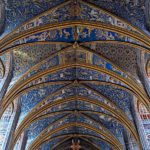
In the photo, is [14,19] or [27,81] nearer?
[14,19]

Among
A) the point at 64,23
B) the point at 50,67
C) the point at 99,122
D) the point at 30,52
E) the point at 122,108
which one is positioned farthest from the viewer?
the point at 99,122

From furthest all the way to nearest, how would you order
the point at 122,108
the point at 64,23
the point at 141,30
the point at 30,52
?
the point at 122,108 < the point at 30,52 < the point at 64,23 < the point at 141,30

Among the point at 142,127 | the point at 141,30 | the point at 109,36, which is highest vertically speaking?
the point at 109,36

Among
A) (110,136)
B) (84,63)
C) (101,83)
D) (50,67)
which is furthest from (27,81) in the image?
(110,136)

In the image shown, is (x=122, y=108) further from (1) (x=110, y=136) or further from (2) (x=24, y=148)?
(2) (x=24, y=148)

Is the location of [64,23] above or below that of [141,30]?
above

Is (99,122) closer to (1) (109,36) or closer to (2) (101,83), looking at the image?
(2) (101,83)

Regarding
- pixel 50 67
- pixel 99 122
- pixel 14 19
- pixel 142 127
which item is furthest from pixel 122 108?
pixel 14 19

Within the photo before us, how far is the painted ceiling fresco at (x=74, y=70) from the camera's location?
41.7ft

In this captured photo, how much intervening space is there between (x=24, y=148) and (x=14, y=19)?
10003 mm

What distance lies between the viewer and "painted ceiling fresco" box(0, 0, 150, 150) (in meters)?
12.7

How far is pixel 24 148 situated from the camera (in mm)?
18875

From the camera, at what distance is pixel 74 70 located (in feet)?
55.5

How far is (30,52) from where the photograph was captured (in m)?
14.9
